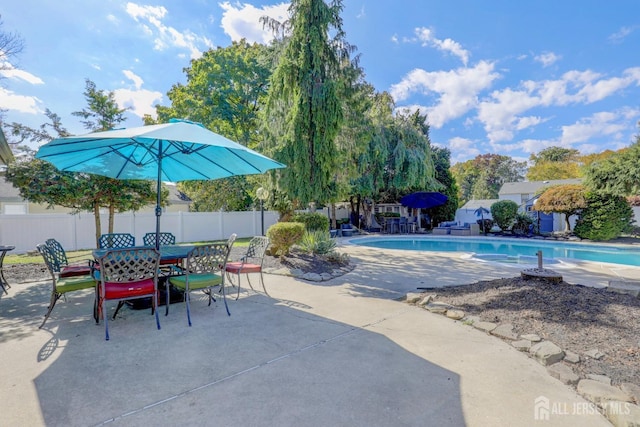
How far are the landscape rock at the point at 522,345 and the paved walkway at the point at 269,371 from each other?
9 cm

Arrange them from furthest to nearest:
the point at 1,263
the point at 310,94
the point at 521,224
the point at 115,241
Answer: the point at 521,224 → the point at 310,94 → the point at 115,241 → the point at 1,263

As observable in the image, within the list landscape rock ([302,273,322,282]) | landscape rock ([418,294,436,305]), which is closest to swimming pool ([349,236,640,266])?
landscape rock ([418,294,436,305])

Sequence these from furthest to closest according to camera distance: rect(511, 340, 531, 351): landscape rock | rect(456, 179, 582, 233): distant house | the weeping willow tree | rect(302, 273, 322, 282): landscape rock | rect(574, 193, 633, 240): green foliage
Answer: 1. rect(456, 179, 582, 233): distant house
2. rect(574, 193, 633, 240): green foliage
3. the weeping willow tree
4. rect(302, 273, 322, 282): landscape rock
5. rect(511, 340, 531, 351): landscape rock

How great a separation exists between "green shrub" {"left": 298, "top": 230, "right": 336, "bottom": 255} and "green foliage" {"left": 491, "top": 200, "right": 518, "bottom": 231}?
13758mm

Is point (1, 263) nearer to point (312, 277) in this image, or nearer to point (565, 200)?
point (312, 277)

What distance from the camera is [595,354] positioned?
3.00 m

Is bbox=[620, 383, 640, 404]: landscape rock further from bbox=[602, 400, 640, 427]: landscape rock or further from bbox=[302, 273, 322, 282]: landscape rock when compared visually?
bbox=[302, 273, 322, 282]: landscape rock

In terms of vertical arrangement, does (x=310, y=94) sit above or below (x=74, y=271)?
above

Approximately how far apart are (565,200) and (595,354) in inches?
602

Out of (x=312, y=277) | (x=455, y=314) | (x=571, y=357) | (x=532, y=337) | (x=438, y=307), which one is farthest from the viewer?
(x=312, y=277)

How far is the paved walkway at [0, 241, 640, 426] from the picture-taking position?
2.21 metres

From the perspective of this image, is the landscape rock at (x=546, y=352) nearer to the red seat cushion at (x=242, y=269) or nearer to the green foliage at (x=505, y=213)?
the red seat cushion at (x=242, y=269)

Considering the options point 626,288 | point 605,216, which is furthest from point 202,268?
point 605,216

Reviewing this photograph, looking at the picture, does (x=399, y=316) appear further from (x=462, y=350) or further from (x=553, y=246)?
(x=553, y=246)
